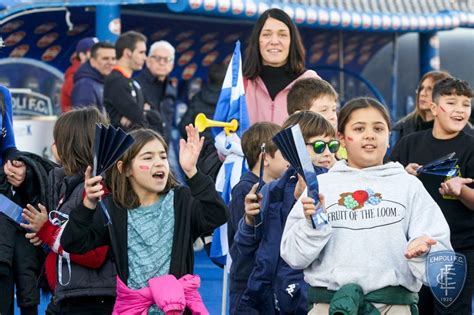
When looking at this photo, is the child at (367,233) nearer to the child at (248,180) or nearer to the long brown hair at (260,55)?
the child at (248,180)

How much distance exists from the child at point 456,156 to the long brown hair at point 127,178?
1.68m

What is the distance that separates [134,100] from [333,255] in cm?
521

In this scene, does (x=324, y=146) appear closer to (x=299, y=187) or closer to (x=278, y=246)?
(x=299, y=187)

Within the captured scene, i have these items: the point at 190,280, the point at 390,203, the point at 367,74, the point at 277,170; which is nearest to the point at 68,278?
the point at 190,280

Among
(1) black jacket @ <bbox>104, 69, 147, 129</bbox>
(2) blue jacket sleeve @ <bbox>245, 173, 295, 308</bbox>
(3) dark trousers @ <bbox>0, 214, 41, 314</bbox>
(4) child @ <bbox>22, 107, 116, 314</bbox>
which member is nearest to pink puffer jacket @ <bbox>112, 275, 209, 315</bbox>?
(4) child @ <bbox>22, 107, 116, 314</bbox>

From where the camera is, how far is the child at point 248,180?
225 inches

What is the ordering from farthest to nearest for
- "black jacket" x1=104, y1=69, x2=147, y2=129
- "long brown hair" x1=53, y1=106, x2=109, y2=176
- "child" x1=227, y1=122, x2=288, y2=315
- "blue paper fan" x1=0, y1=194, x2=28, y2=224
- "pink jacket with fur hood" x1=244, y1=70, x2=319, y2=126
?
"black jacket" x1=104, y1=69, x2=147, y2=129, "pink jacket with fur hood" x1=244, y1=70, x2=319, y2=126, "blue paper fan" x1=0, y1=194, x2=28, y2=224, "child" x1=227, y1=122, x2=288, y2=315, "long brown hair" x1=53, y1=106, x2=109, y2=176

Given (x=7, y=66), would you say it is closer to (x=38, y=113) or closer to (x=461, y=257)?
(x=38, y=113)

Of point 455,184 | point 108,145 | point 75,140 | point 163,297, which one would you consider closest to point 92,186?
point 108,145

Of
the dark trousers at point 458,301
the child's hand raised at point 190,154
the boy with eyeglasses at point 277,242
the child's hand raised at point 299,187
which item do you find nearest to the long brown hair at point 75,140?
the child's hand raised at point 190,154

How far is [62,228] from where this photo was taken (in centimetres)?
524

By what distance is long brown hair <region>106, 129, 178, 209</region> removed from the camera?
5109 mm

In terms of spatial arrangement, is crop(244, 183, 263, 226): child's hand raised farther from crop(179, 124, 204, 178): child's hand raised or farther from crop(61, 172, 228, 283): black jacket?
crop(179, 124, 204, 178): child's hand raised

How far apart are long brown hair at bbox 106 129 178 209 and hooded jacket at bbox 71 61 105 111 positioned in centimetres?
509
